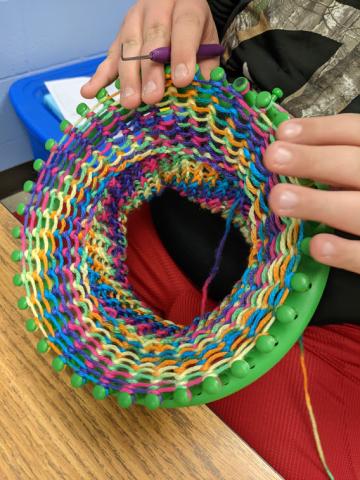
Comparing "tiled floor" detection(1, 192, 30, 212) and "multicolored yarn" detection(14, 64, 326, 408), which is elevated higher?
"multicolored yarn" detection(14, 64, 326, 408)

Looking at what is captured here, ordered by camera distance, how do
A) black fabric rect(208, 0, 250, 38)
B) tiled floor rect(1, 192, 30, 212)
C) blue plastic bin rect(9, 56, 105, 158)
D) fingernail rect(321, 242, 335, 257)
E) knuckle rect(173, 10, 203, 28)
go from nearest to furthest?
fingernail rect(321, 242, 335, 257) → knuckle rect(173, 10, 203, 28) → black fabric rect(208, 0, 250, 38) → blue plastic bin rect(9, 56, 105, 158) → tiled floor rect(1, 192, 30, 212)

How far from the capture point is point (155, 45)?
0.34 m

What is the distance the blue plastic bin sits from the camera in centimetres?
67

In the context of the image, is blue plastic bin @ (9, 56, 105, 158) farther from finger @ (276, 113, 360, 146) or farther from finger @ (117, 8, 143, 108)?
finger @ (276, 113, 360, 146)

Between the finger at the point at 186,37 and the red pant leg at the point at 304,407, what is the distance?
23 cm

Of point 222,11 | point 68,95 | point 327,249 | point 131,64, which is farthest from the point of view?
point 68,95

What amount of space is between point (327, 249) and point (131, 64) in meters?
0.22

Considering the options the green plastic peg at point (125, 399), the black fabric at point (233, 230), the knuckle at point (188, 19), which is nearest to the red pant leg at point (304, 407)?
the black fabric at point (233, 230)

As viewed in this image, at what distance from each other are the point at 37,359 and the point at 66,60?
75 cm

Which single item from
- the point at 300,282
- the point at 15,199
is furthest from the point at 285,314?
the point at 15,199

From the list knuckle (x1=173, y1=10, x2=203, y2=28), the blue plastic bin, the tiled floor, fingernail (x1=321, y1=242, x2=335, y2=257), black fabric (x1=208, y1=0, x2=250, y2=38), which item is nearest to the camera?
fingernail (x1=321, y1=242, x2=335, y2=257)

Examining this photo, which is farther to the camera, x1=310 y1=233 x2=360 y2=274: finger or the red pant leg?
the red pant leg

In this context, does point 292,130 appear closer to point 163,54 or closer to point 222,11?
point 163,54

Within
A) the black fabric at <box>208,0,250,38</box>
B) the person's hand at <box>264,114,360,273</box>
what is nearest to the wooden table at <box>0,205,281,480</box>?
the person's hand at <box>264,114,360,273</box>
